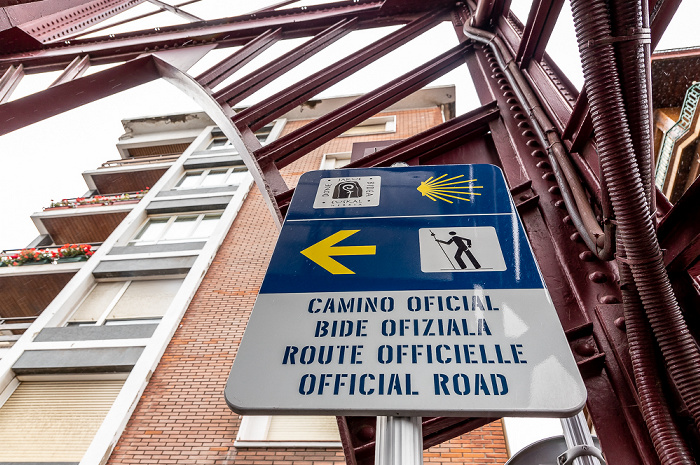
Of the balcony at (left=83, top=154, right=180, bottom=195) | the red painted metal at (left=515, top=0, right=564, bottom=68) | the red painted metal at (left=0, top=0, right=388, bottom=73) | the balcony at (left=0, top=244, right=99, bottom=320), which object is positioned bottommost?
the red painted metal at (left=515, top=0, right=564, bottom=68)

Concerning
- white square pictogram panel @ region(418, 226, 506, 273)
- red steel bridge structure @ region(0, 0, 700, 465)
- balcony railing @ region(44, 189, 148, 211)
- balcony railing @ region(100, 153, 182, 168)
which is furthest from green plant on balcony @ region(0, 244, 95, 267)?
white square pictogram panel @ region(418, 226, 506, 273)

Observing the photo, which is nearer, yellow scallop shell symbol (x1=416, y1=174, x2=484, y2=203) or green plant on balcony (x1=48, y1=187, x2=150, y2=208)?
yellow scallop shell symbol (x1=416, y1=174, x2=484, y2=203)

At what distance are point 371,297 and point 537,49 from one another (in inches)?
89.5

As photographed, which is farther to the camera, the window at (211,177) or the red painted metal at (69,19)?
the window at (211,177)

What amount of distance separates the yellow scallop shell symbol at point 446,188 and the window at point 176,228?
47.6ft

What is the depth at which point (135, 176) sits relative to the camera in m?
21.0

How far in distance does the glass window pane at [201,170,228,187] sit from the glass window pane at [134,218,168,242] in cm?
293

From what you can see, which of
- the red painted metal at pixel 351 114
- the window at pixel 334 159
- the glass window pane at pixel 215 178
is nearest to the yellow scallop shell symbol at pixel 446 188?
Answer: the red painted metal at pixel 351 114

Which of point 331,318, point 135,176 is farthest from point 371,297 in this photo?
point 135,176

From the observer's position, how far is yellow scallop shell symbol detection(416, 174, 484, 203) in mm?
1809

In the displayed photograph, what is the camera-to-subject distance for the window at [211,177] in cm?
1888

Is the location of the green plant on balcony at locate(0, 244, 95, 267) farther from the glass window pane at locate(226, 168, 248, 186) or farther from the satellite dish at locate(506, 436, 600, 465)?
the satellite dish at locate(506, 436, 600, 465)

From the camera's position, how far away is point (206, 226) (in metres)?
16.3

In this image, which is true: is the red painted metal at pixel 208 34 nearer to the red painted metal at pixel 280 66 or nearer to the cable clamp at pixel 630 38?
the red painted metal at pixel 280 66
